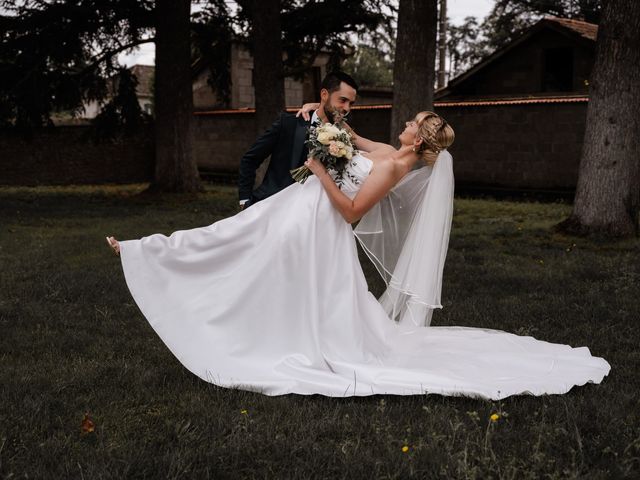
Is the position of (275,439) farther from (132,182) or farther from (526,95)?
(526,95)

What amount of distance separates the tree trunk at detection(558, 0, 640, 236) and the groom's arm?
21.0 ft

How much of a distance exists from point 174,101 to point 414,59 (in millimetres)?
7685

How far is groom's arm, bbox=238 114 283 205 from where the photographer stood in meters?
5.52

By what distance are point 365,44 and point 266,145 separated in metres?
11.9

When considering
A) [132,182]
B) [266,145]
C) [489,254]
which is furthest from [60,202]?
[266,145]

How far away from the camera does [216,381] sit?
457cm

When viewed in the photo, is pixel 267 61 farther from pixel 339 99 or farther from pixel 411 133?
pixel 411 133

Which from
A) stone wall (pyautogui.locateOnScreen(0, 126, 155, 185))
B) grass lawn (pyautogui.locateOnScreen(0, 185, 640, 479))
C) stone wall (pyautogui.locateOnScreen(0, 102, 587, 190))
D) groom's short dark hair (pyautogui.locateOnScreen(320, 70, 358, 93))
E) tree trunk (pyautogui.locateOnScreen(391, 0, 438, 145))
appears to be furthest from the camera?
stone wall (pyautogui.locateOnScreen(0, 126, 155, 185))

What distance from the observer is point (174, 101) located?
1716 cm

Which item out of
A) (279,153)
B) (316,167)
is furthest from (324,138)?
(279,153)

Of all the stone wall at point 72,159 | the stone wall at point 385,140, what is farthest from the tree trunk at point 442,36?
the stone wall at point 72,159

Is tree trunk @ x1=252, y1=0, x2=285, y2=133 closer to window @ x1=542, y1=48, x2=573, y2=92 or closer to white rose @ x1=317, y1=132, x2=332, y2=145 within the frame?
white rose @ x1=317, y1=132, x2=332, y2=145

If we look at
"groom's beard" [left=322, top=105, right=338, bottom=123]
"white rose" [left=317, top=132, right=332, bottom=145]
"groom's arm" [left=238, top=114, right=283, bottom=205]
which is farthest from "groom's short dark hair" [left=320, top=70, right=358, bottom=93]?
"white rose" [left=317, top=132, right=332, bottom=145]

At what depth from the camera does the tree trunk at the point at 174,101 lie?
1653 cm
